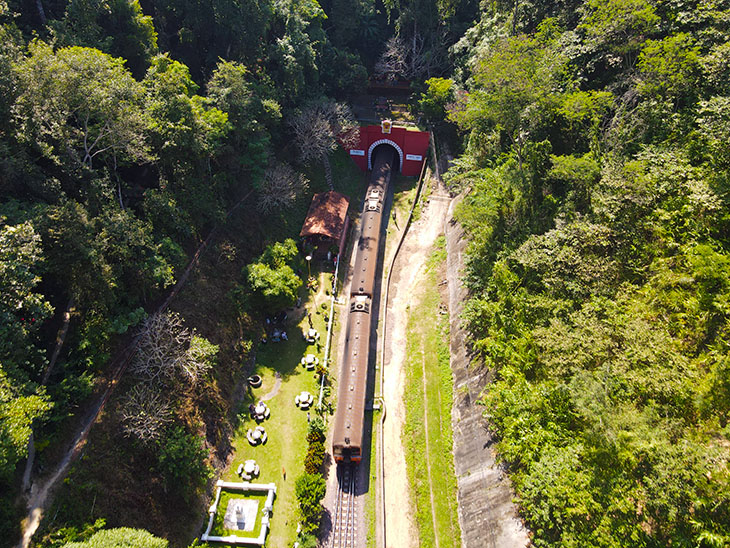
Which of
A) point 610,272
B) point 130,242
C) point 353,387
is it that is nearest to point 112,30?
A: point 130,242

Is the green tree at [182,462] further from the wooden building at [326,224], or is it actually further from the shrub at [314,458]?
the wooden building at [326,224]

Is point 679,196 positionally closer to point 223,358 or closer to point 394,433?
point 394,433

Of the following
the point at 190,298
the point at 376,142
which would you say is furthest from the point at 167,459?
the point at 376,142

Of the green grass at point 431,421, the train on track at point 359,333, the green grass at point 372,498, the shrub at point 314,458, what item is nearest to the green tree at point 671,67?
the green grass at point 431,421

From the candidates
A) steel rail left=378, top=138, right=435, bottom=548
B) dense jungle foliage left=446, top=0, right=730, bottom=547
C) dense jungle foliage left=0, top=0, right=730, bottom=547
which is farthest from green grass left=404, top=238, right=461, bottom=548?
dense jungle foliage left=0, top=0, right=730, bottom=547

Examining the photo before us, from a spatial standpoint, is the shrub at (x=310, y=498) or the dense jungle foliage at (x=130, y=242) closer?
the dense jungle foliage at (x=130, y=242)

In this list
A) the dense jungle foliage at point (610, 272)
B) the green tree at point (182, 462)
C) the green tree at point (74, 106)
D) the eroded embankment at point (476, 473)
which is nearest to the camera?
the dense jungle foliage at point (610, 272)

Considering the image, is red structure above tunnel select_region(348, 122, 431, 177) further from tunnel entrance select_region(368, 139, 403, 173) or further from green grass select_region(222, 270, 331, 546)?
green grass select_region(222, 270, 331, 546)
